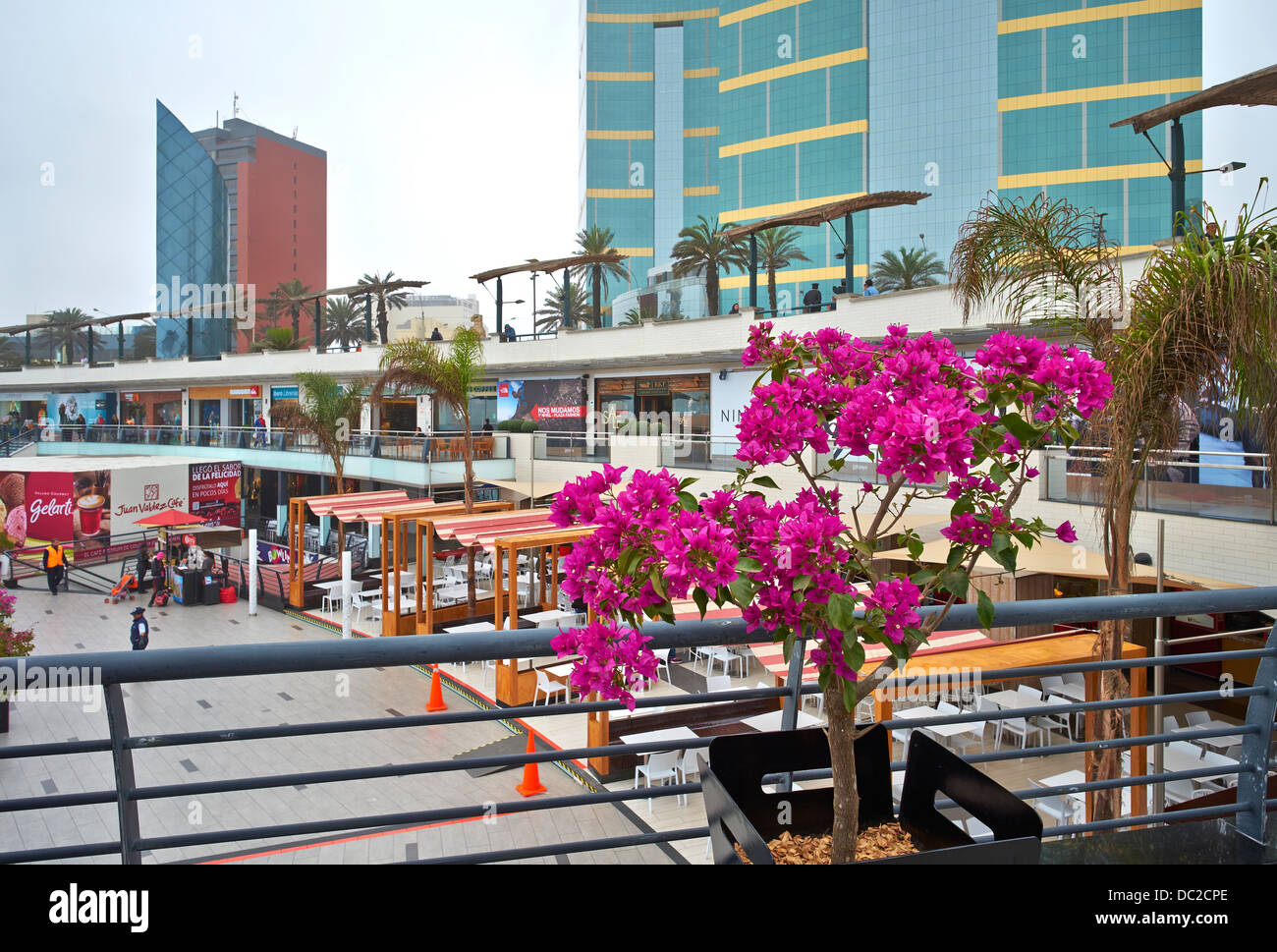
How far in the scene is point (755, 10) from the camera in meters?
52.1

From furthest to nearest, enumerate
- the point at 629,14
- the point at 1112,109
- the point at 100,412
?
1. the point at 629,14
2. the point at 100,412
3. the point at 1112,109

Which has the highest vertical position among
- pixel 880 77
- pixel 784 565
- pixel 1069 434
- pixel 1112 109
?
pixel 880 77

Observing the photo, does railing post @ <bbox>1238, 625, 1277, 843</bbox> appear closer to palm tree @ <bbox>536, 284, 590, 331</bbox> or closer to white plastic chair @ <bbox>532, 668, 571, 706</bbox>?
white plastic chair @ <bbox>532, 668, 571, 706</bbox>

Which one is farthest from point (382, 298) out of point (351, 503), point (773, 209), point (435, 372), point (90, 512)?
point (773, 209)

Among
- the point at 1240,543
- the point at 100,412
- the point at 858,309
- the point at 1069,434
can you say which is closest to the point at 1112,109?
the point at 858,309

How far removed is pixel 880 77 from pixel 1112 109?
12.5 meters

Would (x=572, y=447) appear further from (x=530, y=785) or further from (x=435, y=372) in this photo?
(x=530, y=785)

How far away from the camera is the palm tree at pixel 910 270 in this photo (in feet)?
129

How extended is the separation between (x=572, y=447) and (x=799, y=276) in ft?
93.9

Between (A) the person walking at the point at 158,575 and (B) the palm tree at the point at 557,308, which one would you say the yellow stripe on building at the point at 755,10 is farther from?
(A) the person walking at the point at 158,575

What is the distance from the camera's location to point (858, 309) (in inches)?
817

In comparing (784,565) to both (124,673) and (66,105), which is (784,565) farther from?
(66,105)

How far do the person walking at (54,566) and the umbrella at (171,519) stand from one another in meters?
2.12

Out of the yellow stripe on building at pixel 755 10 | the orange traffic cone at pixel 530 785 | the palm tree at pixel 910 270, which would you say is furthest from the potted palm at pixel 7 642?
the yellow stripe on building at pixel 755 10
